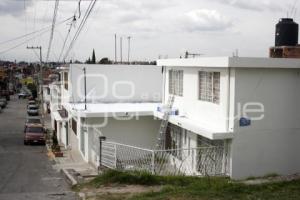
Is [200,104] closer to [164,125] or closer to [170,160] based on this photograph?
[164,125]

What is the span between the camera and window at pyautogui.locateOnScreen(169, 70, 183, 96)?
1933 centimetres

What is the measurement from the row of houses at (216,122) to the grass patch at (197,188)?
1.53 meters

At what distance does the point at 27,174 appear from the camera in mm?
19578

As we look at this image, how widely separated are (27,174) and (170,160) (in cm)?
649

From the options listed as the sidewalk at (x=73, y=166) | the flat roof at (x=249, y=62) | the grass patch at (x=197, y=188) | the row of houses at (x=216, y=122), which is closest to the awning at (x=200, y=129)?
the row of houses at (x=216, y=122)

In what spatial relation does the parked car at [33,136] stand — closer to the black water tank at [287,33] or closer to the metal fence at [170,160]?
the metal fence at [170,160]

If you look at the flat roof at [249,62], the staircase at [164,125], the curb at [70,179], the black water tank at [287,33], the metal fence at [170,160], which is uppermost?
the black water tank at [287,33]

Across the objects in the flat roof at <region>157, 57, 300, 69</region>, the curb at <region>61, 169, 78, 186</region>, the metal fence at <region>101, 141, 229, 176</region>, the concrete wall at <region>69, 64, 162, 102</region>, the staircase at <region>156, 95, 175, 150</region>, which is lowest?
the curb at <region>61, 169, 78, 186</region>

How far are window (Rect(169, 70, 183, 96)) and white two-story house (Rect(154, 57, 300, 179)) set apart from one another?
314cm

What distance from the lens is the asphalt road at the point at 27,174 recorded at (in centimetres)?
1324

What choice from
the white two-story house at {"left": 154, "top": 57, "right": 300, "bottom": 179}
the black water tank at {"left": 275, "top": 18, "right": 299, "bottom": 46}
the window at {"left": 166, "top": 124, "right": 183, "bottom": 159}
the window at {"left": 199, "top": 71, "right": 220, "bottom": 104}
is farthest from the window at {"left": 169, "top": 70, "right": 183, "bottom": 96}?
the black water tank at {"left": 275, "top": 18, "right": 299, "bottom": 46}

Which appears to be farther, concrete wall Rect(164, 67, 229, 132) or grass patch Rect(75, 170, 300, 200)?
concrete wall Rect(164, 67, 229, 132)

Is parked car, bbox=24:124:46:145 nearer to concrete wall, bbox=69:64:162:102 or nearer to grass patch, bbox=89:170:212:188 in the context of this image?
concrete wall, bbox=69:64:162:102

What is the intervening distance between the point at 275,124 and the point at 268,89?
1.23 meters
